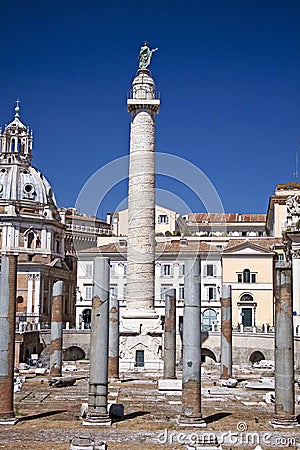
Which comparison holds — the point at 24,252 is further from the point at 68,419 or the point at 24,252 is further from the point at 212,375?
the point at 68,419

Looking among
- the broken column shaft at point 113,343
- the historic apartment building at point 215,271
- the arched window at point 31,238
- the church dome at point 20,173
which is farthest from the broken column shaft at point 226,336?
the church dome at point 20,173

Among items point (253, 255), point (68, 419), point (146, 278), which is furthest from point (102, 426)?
point (253, 255)

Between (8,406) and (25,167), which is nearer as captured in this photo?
(8,406)

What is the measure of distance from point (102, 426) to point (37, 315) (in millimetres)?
40173

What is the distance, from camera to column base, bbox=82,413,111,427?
59.8 ft

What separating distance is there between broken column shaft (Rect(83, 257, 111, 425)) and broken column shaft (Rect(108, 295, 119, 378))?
1326 cm

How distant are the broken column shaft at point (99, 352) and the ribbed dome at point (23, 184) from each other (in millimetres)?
48195

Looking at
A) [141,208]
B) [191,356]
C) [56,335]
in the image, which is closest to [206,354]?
[141,208]

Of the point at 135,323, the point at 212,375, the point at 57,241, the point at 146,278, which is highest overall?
the point at 57,241

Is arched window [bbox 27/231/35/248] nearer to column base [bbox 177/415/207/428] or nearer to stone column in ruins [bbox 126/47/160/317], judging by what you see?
stone column in ruins [bbox 126/47/160/317]

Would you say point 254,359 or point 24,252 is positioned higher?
point 24,252

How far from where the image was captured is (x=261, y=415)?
2058 centimetres

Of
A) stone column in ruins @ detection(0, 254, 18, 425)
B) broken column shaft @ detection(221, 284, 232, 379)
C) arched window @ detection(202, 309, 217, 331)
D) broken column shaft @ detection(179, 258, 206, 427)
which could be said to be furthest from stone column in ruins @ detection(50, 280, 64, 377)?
arched window @ detection(202, 309, 217, 331)

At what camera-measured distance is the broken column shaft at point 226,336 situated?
30.6 m
